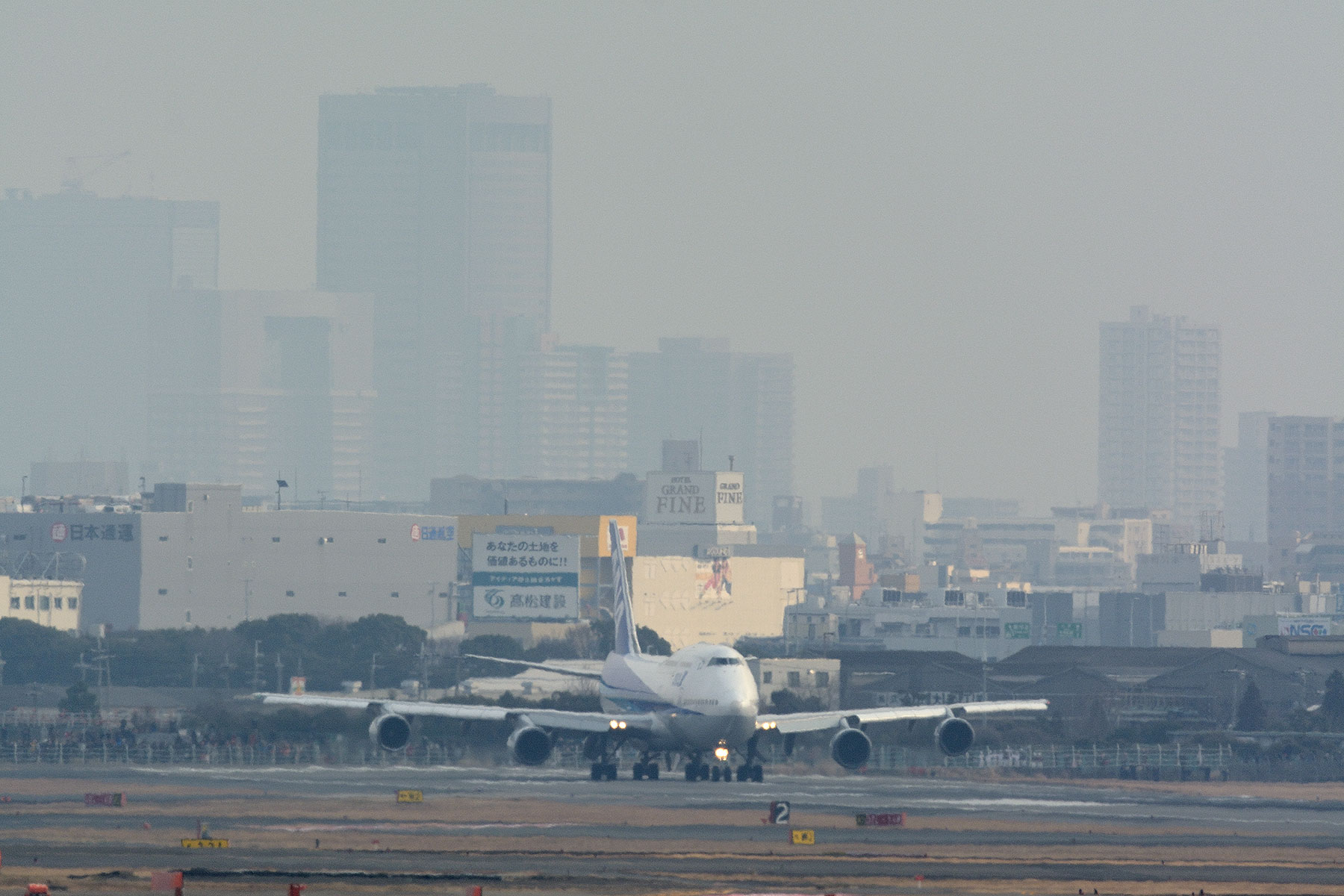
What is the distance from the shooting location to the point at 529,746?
98625 millimetres

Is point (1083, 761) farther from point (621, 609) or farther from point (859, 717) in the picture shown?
point (621, 609)

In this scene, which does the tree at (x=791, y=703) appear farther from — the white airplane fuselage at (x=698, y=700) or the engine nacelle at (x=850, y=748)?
the engine nacelle at (x=850, y=748)

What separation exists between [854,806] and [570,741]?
38.9 m

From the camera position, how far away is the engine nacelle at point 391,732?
99.0 metres

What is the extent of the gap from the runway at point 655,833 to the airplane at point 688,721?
1.53 m

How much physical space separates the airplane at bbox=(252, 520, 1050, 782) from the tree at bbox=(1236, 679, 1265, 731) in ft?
137

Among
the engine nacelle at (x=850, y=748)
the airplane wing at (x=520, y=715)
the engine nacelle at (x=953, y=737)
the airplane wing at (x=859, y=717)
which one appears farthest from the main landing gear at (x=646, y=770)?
the engine nacelle at (x=953, y=737)

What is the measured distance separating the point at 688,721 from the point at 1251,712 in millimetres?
56085

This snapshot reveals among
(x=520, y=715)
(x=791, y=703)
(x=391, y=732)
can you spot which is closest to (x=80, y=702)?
(x=791, y=703)

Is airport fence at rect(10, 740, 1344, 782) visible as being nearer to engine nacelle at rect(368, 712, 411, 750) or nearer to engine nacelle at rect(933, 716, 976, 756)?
engine nacelle at rect(933, 716, 976, 756)

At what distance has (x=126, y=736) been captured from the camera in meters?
113

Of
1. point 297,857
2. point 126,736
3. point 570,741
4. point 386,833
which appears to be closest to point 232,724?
point 126,736

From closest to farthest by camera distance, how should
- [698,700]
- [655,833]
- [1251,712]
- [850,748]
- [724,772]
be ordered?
[655,833] → [698,700] → [850,748] → [724,772] → [1251,712]

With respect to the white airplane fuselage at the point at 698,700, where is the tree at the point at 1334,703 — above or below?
below
